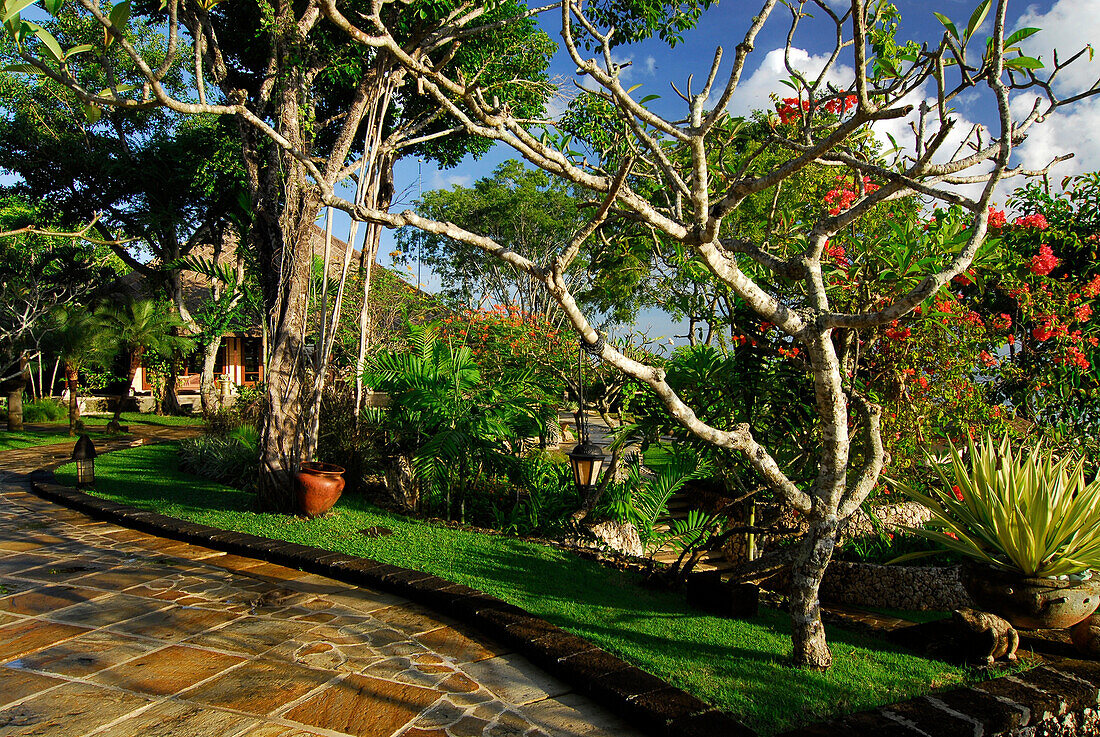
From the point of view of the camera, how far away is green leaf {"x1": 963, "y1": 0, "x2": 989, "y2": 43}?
9.23ft

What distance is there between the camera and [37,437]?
43.5ft

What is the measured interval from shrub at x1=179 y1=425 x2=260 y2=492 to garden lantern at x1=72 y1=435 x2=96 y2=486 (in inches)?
50.9

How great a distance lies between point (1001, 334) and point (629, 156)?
471 cm

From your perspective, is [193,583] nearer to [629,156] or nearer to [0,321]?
[629,156]

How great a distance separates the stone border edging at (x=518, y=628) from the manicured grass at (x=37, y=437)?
7845mm

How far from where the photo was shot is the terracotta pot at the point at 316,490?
20.7ft

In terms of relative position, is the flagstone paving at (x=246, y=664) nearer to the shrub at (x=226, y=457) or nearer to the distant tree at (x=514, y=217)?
the shrub at (x=226, y=457)

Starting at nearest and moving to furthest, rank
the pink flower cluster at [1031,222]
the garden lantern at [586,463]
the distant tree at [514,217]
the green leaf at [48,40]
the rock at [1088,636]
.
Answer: the green leaf at [48,40], the rock at [1088,636], the garden lantern at [586,463], the pink flower cluster at [1031,222], the distant tree at [514,217]

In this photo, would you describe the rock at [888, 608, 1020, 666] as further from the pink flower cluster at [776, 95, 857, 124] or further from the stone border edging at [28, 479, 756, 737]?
the pink flower cluster at [776, 95, 857, 124]

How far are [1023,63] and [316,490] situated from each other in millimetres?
5871

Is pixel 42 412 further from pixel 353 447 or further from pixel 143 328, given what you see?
pixel 353 447

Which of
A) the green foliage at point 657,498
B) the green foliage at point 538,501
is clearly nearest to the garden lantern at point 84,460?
the green foliage at point 538,501

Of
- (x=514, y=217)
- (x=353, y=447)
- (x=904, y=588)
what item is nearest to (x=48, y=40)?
(x=353, y=447)

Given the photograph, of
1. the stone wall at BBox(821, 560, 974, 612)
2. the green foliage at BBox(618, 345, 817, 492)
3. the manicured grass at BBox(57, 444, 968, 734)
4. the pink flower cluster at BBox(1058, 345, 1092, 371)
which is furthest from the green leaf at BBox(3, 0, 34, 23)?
the pink flower cluster at BBox(1058, 345, 1092, 371)
